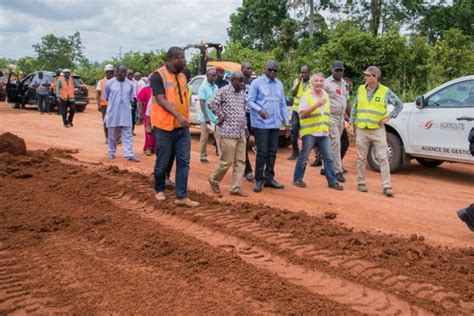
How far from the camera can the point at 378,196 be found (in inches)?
284

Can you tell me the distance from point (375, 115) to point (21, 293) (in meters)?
5.23

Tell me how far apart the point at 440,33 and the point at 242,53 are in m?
11.8

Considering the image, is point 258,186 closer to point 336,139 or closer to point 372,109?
point 336,139

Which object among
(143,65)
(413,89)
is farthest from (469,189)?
(143,65)

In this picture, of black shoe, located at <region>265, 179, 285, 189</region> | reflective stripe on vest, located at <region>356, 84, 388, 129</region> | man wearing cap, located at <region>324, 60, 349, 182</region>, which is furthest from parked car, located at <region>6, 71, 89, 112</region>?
reflective stripe on vest, located at <region>356, 84, 388, 129</region>

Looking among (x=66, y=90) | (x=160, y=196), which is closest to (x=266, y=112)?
(x=160, y=196)

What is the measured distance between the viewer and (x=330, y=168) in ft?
25.1

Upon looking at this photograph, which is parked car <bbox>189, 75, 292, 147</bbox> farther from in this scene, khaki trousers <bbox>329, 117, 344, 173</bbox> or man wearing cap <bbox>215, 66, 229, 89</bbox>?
khaki trousers <bbox>329, 117, 344, 173</bbox>

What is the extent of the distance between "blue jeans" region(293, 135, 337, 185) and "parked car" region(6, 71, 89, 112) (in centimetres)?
1493

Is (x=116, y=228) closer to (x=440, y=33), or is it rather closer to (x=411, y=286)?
(x=411, y=286)

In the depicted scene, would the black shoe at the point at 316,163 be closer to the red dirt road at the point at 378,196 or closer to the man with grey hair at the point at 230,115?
the red dirt road at the point at 378,196

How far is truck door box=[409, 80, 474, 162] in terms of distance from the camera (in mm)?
7848

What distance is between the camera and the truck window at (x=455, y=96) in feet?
26.0

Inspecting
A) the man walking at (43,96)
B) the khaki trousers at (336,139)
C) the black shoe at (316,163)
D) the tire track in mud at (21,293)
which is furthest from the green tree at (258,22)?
the tire track in mud at (21,293)
